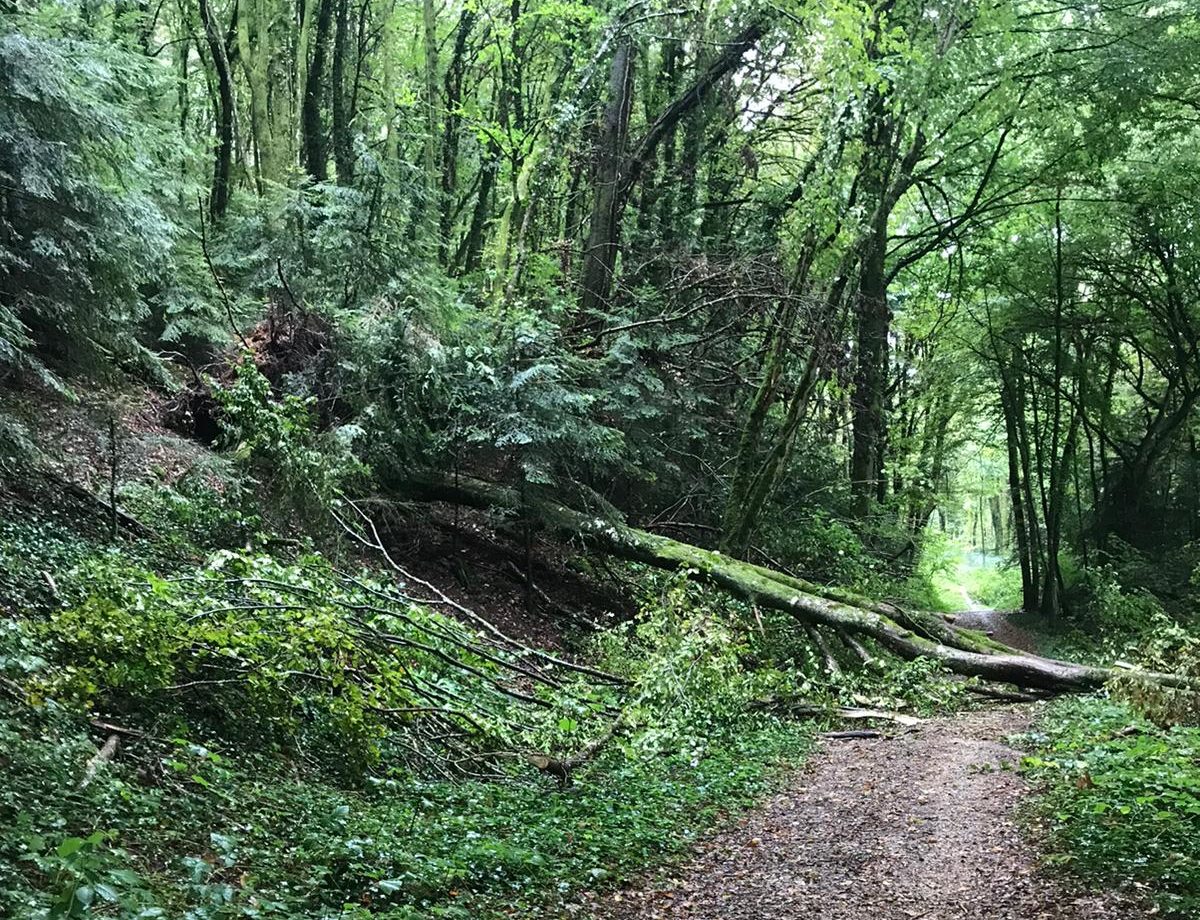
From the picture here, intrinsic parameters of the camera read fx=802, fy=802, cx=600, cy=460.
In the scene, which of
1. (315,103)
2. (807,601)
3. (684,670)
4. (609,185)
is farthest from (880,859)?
(315,103)

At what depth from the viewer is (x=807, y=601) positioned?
10.8m

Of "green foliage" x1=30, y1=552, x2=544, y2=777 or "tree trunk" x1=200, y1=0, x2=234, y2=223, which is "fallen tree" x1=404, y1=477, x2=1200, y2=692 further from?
"tree trunk" x1=200, y1=0, x2=234, y2=223

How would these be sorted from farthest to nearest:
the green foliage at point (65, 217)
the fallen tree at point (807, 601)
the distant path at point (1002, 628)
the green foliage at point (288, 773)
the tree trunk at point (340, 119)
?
1. the distant path at point (1002, 628)
2. the tree trunk at point (340, 119)
3. the fallen tree at point (807, 601)
4. the green foliage at point (65, 217)
5. the green foliage at point (288, 773)

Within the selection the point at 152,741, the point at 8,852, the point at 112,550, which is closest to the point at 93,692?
the point at 152,741

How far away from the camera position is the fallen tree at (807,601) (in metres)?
9.95

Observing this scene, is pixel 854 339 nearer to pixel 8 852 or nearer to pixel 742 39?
pixel 742 39

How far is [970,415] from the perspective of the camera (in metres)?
23.5

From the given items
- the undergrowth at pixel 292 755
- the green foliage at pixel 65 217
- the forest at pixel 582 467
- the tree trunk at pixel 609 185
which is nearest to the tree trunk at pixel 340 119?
the forest at pixel 582 467

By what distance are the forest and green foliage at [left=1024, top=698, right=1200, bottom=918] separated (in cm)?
4

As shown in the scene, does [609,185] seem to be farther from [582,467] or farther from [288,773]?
[288,773]

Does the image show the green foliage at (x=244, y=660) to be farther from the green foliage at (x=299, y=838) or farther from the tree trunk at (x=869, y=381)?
the tree trunk at (x=869, y=381)

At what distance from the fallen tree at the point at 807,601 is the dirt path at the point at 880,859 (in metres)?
2.74

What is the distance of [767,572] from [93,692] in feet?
29.5

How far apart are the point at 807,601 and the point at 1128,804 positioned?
18.9ft
